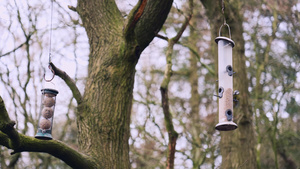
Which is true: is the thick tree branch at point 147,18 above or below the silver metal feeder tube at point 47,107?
above

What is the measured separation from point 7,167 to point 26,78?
6.30ft

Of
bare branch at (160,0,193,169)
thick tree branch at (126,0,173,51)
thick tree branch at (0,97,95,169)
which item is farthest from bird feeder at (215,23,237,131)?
thick tree branch at (0,97,95,169)

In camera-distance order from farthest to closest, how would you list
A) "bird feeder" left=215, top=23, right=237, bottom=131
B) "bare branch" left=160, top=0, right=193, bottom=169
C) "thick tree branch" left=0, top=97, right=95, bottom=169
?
"bare branch" left=160, top=0, right=193, bottom=169, "bird feeder" left=215, top=23, right=237, bottom=131, "thick tree branch" left=0, top=97, right=95, bottom=169

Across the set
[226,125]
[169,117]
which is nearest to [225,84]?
[226,125]

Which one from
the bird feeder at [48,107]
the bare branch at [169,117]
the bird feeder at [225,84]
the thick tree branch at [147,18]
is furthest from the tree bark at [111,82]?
the bare branch at [169,117]

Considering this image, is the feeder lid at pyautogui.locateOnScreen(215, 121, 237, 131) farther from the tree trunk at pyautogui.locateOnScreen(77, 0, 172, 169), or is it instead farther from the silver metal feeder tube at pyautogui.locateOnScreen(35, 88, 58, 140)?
the silver metal feeder tube at pyautogui.locateOnScreen(35, 88, 58, 140)

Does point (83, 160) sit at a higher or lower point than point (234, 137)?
lower

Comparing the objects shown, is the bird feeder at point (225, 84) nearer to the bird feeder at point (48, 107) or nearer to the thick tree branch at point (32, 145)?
the thick tree branch at point (32, 145)

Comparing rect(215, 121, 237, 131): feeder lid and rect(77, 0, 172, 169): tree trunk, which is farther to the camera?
rect(77, 0, 172, 169): tree trunk

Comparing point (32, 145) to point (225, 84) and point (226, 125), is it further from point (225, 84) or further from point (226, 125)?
point (225, 84)

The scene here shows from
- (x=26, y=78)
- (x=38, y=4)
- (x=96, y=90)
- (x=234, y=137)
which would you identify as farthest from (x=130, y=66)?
(x=26, y=78)

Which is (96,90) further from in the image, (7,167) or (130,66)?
(7,167)

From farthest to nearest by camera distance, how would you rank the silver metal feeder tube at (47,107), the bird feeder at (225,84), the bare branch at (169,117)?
the bare branch at (169,117), the bird feeder at (225,84), the silver metal feeder tube at (47,107)

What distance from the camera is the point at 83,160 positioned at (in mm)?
3996
